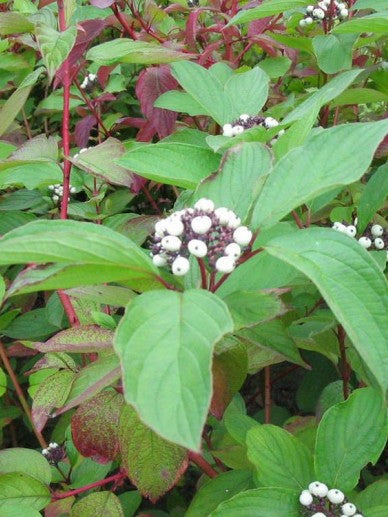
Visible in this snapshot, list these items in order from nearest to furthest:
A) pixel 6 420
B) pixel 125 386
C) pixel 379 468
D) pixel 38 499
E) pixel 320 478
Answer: pixel 125 386 → pixel 320 478 → pixel 38 499 → pixel 6 420 → pixel 379 468

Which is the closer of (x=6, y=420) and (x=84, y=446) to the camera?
(x=84, y=446)

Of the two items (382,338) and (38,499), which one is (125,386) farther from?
(38,499)

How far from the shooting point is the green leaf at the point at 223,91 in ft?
3.34

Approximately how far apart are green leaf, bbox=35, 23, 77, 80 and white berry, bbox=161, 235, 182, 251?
0.47 m

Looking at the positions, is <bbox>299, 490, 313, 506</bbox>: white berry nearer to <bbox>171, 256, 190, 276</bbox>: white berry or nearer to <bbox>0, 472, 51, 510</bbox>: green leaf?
<bbox>171, 256, 190, 276</bbox>: white berry

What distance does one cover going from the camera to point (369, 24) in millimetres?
1068

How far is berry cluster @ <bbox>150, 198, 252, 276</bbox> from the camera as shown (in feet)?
2.15

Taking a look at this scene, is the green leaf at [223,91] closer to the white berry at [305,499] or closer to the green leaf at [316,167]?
the green leaf at [316,167]

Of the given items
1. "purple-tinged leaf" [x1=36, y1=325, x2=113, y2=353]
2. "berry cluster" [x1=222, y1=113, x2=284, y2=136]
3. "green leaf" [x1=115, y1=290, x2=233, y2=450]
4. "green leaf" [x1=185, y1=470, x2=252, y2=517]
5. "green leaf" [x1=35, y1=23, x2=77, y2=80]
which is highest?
"green leaf" [x1=35, y1=23, x2=77, y2=80]

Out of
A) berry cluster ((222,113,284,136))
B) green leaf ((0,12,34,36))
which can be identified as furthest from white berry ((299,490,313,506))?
green leaf ((0,12,34,36))

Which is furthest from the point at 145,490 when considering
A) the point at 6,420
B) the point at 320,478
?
the point at 6,420

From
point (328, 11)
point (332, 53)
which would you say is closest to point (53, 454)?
point (332, 53)

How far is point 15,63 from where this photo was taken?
67.6 inches

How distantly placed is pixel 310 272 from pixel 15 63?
1416 millimetres
